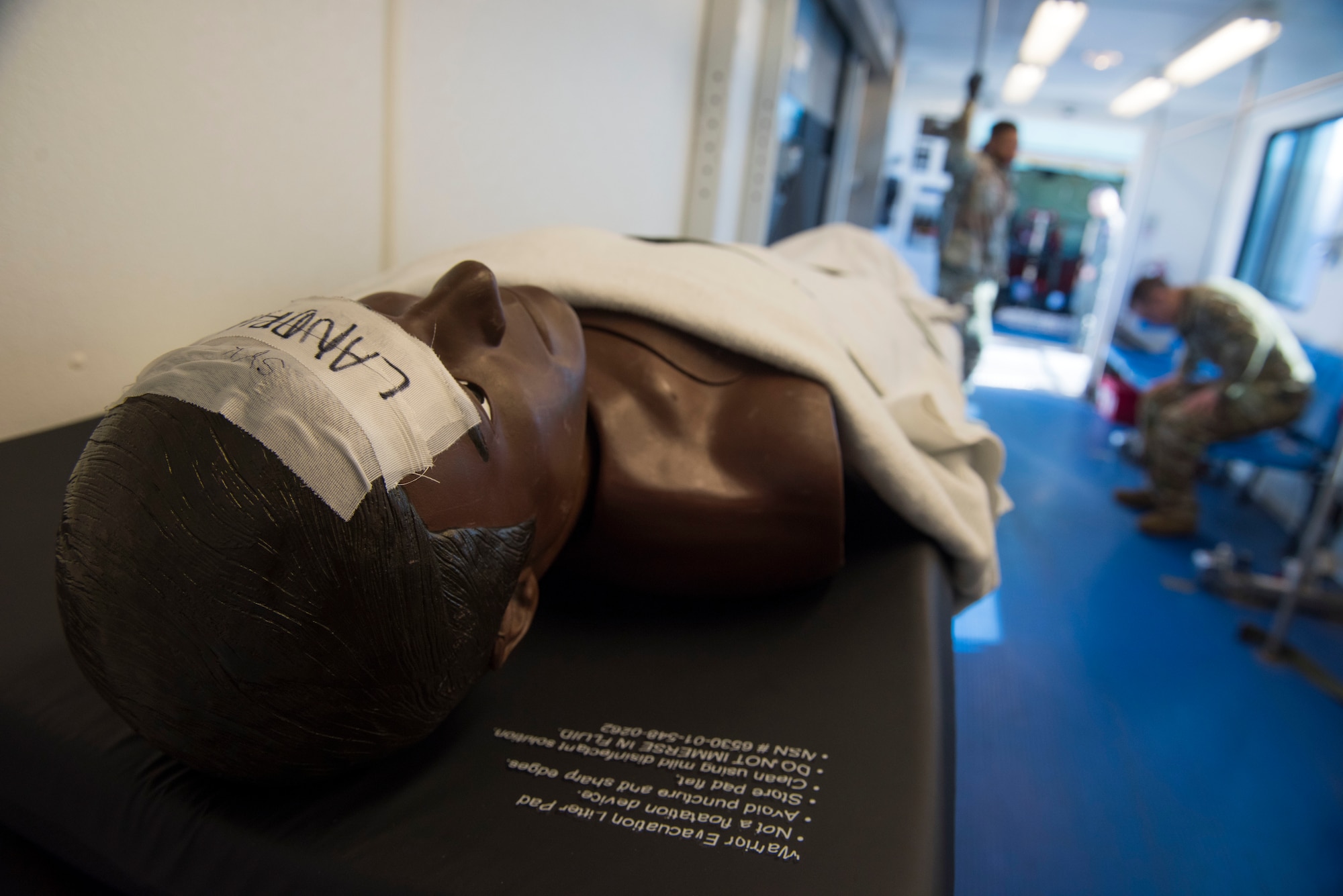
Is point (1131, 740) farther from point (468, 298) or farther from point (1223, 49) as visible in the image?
point (1223, 49)

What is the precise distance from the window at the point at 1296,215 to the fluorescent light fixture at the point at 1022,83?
196cm

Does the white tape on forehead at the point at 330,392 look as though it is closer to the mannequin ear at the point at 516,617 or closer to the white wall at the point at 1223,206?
the mannequin ear at the point at 516,617

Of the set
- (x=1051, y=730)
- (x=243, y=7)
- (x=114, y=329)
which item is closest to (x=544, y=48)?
(x=243, y=7)

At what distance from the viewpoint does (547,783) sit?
22.3 inches

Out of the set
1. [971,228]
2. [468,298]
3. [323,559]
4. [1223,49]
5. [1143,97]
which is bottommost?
[323,559]

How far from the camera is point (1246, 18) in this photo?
338cm

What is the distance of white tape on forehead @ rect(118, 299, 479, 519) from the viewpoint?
16.4 inches

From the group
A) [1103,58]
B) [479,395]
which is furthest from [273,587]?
[1103,58]

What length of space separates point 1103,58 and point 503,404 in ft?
19.6

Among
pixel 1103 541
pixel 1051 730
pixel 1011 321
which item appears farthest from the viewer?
pixel 1011 321

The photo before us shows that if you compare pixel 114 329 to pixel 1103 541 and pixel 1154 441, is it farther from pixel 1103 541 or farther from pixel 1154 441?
pixel 1154 441

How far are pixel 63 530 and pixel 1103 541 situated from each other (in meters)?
3.16

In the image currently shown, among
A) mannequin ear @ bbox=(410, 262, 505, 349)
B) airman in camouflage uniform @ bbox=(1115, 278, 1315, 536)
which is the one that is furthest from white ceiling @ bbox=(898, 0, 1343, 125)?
mannequin ear @ bbox=(410, 262, 505, 349)

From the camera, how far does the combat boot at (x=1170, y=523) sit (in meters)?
2.96
